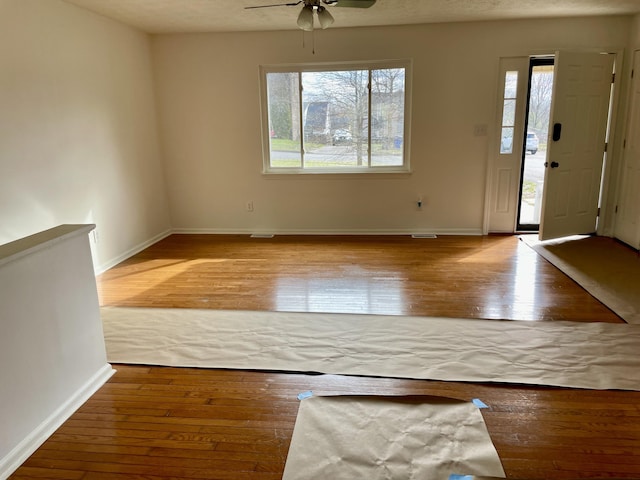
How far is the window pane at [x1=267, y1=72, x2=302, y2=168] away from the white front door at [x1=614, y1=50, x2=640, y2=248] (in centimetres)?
364

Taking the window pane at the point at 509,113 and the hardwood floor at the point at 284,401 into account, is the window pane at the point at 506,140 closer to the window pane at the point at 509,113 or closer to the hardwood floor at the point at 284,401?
the window pane at the point at 509,113

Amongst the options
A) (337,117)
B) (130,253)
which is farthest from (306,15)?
(130,253)

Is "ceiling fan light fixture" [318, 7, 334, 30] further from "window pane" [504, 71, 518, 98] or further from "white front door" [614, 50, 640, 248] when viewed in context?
"white front door" [614, 50, 640, 248]

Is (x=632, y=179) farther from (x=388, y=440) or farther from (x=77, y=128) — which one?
(x=77, y=128)

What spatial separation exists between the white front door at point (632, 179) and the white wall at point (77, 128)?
537cm

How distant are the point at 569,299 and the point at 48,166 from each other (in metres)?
4.25

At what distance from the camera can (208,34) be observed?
17.1 feet

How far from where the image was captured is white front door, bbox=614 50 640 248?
15.4 ft

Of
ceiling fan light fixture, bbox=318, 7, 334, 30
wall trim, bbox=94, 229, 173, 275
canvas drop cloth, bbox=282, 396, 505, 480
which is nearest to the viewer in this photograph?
canvas drop cloth, bbox=282, 396, 505, 480

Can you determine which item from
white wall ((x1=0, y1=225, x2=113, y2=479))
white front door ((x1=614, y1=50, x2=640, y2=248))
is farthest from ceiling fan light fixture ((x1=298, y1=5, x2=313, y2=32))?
white front door ((x1=614, y1=50, x2=640, y2=248))

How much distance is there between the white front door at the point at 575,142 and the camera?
15.5ft

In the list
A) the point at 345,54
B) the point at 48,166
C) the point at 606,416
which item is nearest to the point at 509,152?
the point at 345,54

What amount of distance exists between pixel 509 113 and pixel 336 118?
2002 mm

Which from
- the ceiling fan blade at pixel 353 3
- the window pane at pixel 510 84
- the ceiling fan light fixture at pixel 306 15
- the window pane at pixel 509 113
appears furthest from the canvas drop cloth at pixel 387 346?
the window pane at pixel 510 84
